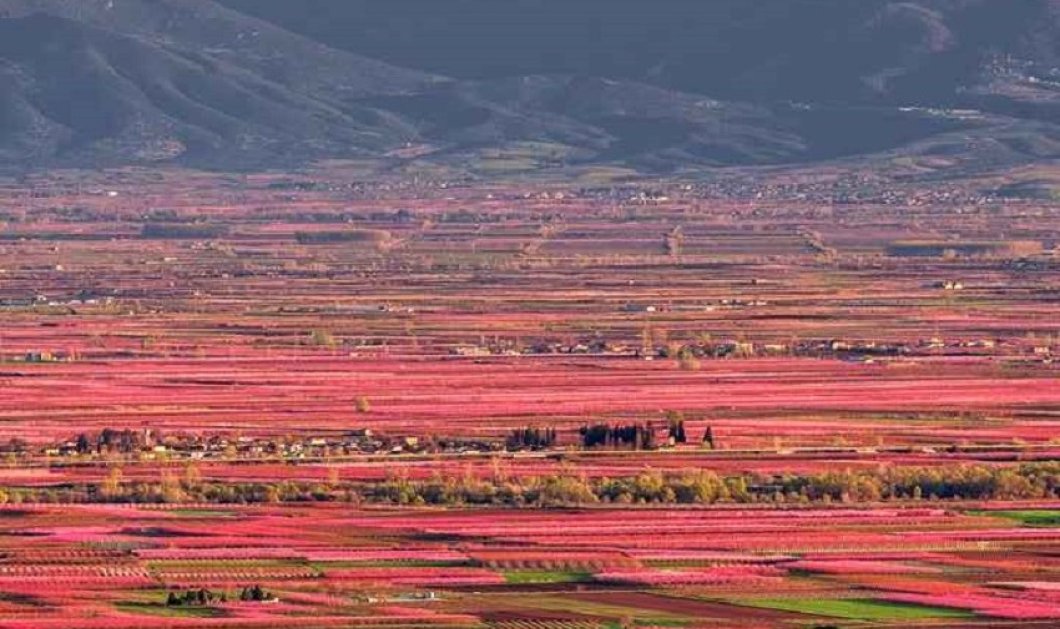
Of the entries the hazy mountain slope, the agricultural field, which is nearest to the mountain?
the hazy mountain slope

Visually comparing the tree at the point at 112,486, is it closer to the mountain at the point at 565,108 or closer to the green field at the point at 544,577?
the green field at the point at 544,577

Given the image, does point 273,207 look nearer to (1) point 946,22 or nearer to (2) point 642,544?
(1) point 946,22

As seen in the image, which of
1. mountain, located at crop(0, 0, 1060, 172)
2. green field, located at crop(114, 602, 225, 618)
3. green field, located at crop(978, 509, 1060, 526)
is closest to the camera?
green field, located at crop(114, 602, 225, 618)

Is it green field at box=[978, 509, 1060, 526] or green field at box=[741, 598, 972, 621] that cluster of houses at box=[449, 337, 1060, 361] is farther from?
green field at box=[741, 598, 972, 621]

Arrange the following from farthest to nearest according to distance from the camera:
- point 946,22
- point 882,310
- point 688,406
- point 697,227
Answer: point 946,22
point 697,227
point 882,310
point 688,406

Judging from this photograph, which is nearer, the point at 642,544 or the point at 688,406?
the point at 642,544

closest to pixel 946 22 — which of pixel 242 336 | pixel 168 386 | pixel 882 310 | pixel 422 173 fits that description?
pixel 422 173

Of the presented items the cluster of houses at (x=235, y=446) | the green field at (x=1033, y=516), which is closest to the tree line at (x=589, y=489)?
the green field at (x=1033, y=516)

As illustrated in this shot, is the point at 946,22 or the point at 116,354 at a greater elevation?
the point at 946,22

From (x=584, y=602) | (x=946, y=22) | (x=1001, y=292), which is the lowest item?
(x=584, y=602)
